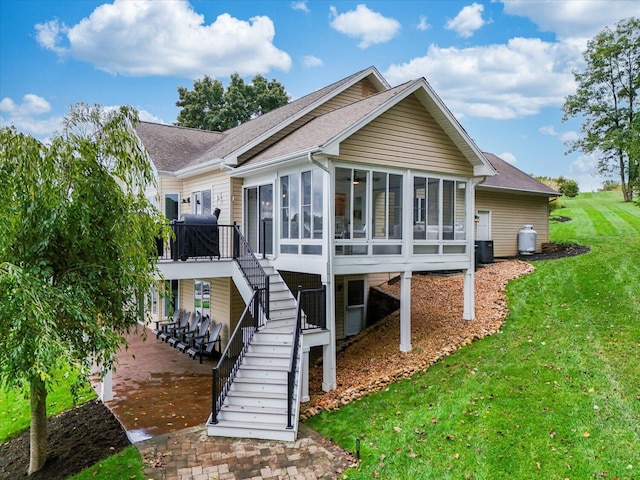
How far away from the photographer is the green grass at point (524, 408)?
598 centimetres

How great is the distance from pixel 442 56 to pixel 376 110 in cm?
2163

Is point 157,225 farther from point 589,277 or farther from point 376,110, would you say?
point 589,277

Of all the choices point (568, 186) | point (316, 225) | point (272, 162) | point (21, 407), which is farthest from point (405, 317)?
point (568, 186)

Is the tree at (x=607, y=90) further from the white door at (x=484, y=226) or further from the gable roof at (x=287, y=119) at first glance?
the gable roof at (x=287, y=119)

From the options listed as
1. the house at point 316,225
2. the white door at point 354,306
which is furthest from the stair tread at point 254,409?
the white door at point 354,306

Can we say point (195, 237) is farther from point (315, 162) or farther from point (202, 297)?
point (202, 297)

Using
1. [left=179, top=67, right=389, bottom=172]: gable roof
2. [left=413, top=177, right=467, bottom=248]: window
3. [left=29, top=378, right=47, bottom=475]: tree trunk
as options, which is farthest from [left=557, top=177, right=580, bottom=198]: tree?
[left=29, top=378, right=47, bottom=475]: tree trunk

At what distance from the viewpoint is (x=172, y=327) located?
1577 centimetres

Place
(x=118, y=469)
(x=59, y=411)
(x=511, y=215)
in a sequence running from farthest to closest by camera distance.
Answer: (x=511, y=215)
(x=59, y=411)
(x=118, y=469)

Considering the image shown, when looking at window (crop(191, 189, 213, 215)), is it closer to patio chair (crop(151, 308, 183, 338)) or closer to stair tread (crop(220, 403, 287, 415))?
patio chair (crop(151, 308, 183, 338))

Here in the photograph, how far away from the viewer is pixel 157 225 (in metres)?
7.13

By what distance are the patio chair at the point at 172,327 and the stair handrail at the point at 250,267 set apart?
5199mm

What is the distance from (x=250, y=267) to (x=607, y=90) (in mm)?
25095

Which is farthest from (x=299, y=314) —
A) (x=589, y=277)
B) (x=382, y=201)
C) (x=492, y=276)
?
(x=589, y=277)
